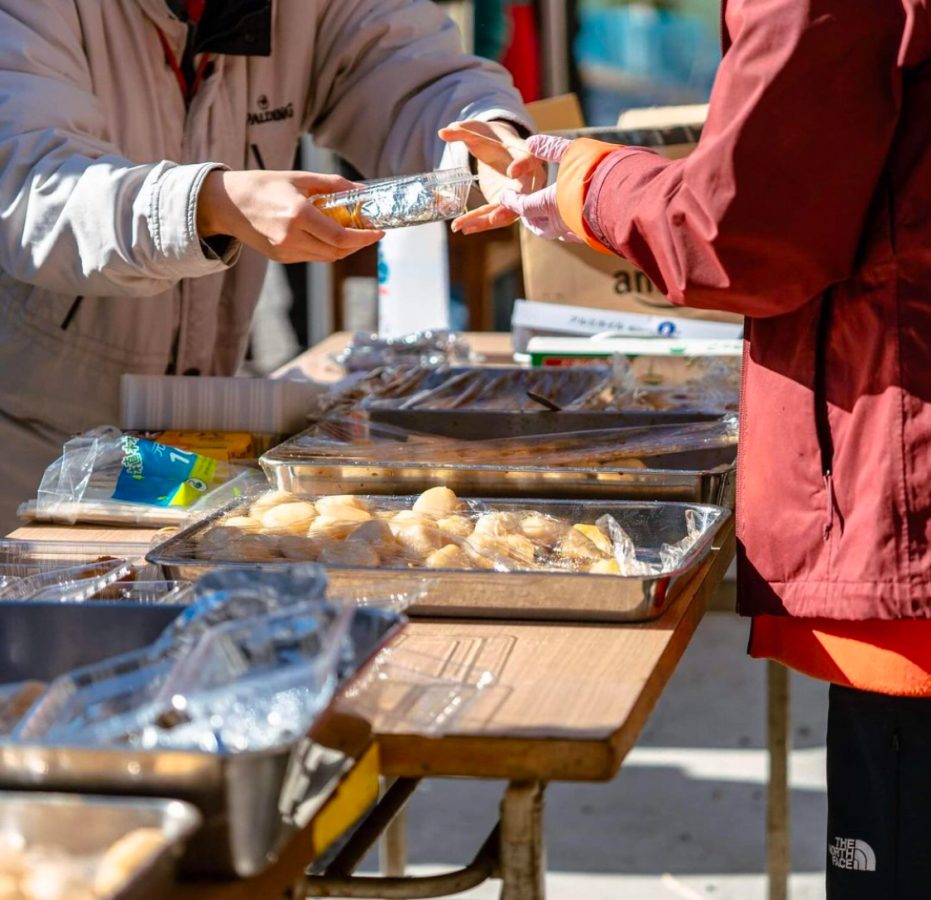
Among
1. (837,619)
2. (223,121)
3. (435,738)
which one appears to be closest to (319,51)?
(223,121)

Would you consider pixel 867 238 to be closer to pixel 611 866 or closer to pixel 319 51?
pixel 319 51

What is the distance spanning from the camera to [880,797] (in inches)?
60.6

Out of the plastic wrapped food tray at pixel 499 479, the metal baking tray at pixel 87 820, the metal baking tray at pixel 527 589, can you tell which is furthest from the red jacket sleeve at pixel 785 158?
the metal baking tray at pixel 87 820

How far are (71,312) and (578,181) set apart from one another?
94cm

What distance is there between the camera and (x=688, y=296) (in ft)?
4.61

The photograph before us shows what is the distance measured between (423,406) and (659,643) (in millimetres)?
957

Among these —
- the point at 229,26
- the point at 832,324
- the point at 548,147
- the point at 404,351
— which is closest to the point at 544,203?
the point at 548,147

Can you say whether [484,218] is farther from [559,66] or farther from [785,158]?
[559,66]

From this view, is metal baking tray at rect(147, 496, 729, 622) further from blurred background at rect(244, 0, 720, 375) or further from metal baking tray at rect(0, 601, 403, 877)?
blurred background at rect(244, 0, 720, 375)

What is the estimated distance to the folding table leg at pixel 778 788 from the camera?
245 cm

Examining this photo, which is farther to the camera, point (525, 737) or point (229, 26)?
point (229, 26)

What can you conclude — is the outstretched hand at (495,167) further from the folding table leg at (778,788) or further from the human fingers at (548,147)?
the folding table leg at (778,788)

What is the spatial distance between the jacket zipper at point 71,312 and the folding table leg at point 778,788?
1271mm

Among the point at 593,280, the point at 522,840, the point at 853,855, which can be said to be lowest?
the point at 853,855
